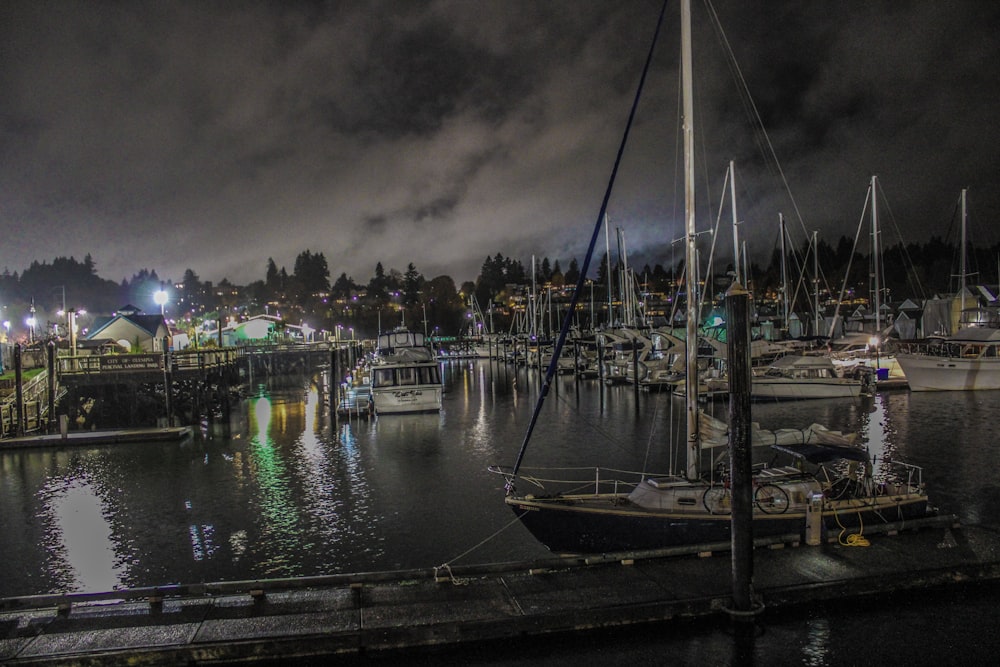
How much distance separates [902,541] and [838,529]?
116 cm

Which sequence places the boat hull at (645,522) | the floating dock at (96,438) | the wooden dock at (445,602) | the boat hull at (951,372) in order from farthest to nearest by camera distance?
1. the boat hull at (951,372)
2. the floating dock at (96,438)
3. the boat hull at (645,522)
4. the wooden dock at (445,602)

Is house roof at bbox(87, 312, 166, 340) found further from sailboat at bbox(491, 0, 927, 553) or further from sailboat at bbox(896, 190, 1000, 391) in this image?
sailboat at bbox(896, 190, 1000, 391)

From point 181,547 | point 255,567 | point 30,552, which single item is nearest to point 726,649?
point 255,567

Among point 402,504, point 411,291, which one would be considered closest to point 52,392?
point 402,504

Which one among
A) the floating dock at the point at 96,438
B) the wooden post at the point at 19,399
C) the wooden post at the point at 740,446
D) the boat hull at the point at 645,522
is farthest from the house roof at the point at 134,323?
the wooden post at the point at 740,446

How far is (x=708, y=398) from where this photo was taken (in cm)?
4403

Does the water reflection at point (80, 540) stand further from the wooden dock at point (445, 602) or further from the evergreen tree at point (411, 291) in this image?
the evergreen tree at point (411, 291)

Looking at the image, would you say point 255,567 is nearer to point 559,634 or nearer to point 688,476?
point 559,634

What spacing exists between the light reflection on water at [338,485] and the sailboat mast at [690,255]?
15.7 feet

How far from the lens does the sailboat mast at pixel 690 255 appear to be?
47.5ft

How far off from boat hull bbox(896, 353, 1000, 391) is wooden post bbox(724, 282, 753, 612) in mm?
43004

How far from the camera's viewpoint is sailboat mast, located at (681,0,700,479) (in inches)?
570

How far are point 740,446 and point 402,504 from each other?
12.8 m

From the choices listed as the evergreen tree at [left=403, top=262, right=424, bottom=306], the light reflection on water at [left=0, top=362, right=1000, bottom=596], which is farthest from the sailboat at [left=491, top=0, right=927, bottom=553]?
the evergreen tree at [left=403, top=262, right=424, bottom=306]
